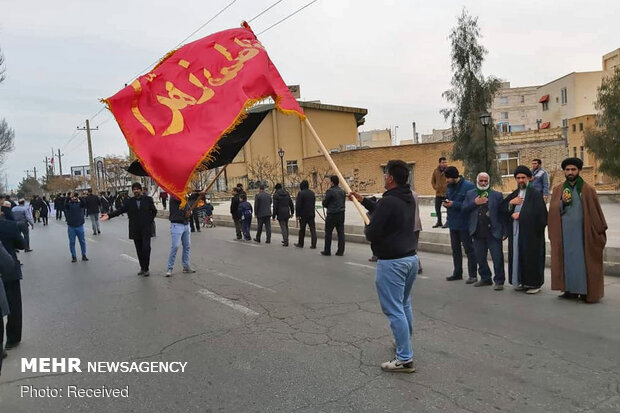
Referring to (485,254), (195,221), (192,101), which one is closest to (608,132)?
(485,254)

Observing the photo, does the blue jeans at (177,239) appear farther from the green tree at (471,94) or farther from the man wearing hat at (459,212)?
the green tree at (471,94)

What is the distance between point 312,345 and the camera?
5.18m

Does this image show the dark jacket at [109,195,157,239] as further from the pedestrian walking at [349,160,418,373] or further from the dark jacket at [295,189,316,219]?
the pedestrian walking at [349,160,418,373]

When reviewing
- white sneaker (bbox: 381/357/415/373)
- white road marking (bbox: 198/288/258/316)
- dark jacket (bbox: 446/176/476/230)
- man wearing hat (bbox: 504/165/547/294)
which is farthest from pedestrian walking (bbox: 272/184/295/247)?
white sneaker (bbox: 381/357/415/373)

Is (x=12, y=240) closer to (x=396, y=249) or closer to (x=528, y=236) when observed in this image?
(x=396, y=249)

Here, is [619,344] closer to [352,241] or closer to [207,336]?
[207,336]

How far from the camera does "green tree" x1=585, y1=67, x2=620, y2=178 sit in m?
19.3

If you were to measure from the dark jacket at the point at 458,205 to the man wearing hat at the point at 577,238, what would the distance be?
1.37 m

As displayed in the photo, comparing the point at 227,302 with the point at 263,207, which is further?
the point at 263,207

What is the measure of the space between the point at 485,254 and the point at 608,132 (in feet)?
51.0

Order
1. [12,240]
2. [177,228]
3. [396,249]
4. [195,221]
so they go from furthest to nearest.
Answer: [195,221] → [177,228] → [12,240] → [396,249]

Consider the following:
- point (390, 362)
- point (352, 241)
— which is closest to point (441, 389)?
point (390, 362)

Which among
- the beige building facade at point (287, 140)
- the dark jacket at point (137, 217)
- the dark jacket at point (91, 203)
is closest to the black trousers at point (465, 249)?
the dark jacket at point (137, 217)

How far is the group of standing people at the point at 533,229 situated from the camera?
647 centimetres
